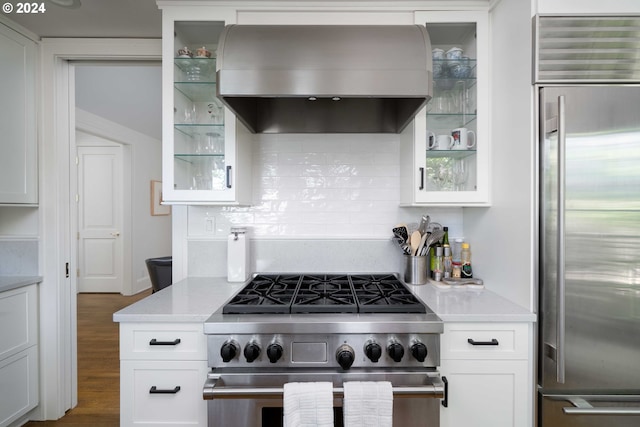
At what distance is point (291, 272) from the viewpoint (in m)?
2.02

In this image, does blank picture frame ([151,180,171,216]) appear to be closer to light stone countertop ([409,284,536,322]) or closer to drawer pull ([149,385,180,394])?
drawer pull ([149,385,180,394])

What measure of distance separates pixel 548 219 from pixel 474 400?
805 millimetres

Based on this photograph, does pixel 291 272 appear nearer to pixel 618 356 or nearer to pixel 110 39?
pixel 618 356

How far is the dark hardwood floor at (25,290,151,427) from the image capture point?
7.09 ft

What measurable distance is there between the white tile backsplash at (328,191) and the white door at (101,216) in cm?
406

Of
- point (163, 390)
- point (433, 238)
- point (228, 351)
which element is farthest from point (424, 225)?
point (163, 390)

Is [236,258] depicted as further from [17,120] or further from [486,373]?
[17,120]

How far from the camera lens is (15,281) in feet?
6.52

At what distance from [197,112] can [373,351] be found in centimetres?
152

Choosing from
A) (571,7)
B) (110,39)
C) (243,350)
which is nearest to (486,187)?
(571,7)

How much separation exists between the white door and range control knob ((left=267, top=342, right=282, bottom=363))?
497 centimetres

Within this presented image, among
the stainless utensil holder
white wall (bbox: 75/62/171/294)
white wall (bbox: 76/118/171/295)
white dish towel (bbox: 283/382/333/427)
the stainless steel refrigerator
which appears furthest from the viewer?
white wall (bbox: 76/118/171/295)

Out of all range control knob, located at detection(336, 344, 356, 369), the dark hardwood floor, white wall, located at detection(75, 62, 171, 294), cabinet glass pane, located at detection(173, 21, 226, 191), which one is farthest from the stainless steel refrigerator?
the dark hardwood floor

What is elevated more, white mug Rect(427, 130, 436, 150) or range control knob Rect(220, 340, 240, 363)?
white mug Rect(427, 130, 436, 150)
